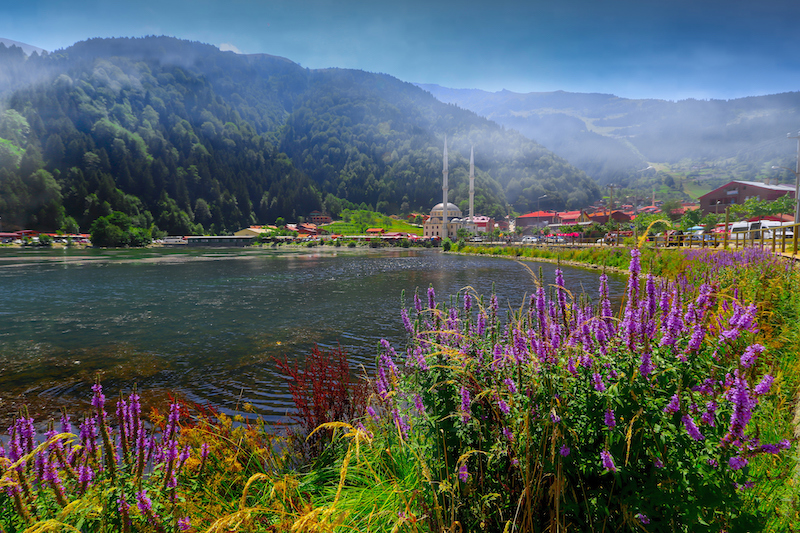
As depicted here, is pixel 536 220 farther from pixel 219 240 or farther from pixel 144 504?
pixel 144 504

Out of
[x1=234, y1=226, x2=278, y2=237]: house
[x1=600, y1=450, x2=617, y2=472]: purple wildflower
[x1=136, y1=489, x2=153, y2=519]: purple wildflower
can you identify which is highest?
[x1=600, y1=450, x2=617, y2=472]: purple wildflower

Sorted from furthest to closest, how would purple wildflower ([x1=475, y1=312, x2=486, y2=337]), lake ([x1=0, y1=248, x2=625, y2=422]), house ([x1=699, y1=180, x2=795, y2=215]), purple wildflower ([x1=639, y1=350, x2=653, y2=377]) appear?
house ([x1=699, y1=180, x2=795, y2=215]) < lake ([x1=0, y1=248, x2=625, y2=422]) < purple wildflower ([x1=475, y1=312, x2=486, y2=337]) < purple wildflower ([x1=639, y1=350, x2=653, y2=377])

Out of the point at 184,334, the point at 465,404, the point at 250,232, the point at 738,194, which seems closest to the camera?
the point at 465,404

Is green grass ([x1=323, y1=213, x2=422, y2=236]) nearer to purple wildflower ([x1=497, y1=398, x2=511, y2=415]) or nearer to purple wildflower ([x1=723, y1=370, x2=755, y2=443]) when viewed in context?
purple wildflower ([x1=497, y1=398, x2=511, y2=415])

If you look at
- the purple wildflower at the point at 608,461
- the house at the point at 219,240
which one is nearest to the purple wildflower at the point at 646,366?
the purple wildflower at the point at 608,461

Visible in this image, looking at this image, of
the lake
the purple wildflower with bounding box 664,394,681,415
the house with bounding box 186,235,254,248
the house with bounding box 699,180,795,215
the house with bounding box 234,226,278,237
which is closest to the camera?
the purple wildflower with bounding box 664,394,681,415

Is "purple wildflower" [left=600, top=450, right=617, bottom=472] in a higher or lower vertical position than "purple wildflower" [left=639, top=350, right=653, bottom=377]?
lower

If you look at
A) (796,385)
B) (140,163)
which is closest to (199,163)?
(140,163)

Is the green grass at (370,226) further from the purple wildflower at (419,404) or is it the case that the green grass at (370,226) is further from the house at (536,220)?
the purple wildflower at (419,404)

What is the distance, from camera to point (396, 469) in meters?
3.09

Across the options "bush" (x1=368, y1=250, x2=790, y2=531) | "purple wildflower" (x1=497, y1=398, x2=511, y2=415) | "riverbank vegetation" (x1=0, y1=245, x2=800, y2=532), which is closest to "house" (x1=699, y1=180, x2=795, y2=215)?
"riverbank vegetation" (x1=0, y1=245, x2=800, y2=532)

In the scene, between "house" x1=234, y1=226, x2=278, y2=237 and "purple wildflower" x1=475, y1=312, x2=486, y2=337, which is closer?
"purple wildflower" x1=475, y1=312, x2=486, y2=337

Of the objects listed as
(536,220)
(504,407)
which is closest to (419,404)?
(504,407)

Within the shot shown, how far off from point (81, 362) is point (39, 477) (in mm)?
10027
